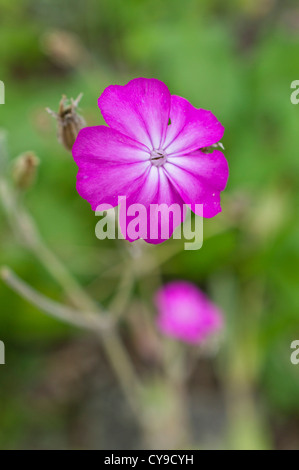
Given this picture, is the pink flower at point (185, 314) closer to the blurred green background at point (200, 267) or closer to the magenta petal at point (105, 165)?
the blurred green background at point (200, 267)

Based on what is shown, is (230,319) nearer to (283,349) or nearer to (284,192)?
(283,349)

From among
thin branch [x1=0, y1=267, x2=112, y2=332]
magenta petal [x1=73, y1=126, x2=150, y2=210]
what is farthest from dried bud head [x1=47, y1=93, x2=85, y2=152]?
thin branch [x1=0, y1=267, x2=112, y2=332]

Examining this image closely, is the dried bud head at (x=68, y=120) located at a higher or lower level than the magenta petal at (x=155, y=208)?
higher

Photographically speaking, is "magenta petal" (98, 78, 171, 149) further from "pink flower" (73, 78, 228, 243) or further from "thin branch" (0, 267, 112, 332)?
"thin branch" (0, 267, 112, 332)

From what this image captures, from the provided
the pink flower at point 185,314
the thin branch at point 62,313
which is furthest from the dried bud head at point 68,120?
the pink flower at point 185,314

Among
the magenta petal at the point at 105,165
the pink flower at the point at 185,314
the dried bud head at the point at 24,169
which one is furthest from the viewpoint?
the pink flower at the point at 185,314

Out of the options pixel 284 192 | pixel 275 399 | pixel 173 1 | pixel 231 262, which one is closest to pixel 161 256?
pixel 231 262
